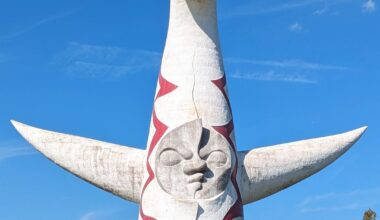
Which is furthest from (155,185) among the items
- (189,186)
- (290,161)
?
(290,161)

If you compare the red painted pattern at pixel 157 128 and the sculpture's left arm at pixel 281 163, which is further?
the sculpture's left arm at pixel 281 163

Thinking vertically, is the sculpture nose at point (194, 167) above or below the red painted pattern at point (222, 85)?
Answer: below

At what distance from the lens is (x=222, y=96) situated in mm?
9391

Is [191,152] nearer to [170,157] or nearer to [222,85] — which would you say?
[170,157]

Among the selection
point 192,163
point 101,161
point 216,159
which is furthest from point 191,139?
point 101,161

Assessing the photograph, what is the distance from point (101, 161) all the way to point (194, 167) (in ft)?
4.88

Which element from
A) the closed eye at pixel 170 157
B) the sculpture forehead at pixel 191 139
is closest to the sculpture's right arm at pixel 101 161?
the closed eye at pixel 170 157

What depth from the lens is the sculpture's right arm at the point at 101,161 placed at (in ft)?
31.0


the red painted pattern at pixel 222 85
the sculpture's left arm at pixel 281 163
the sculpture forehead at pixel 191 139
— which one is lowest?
the sculpture's left arm at pixel 281 163

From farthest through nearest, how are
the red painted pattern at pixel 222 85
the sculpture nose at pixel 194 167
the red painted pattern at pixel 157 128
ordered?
the red painted pattern at pixel 222 85, the red painted pattern at pixel 157 128, the sculpture nose at pixel 194 167

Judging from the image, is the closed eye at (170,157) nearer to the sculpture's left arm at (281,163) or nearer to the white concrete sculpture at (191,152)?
the white concrete sculpture at (191,152)

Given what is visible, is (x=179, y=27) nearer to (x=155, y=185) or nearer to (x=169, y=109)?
(x=169, y=109)

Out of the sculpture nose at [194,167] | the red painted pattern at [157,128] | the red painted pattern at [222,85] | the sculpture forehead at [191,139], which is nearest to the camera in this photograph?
the sculpture nose at [194,167]

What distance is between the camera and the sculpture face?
344 inches
